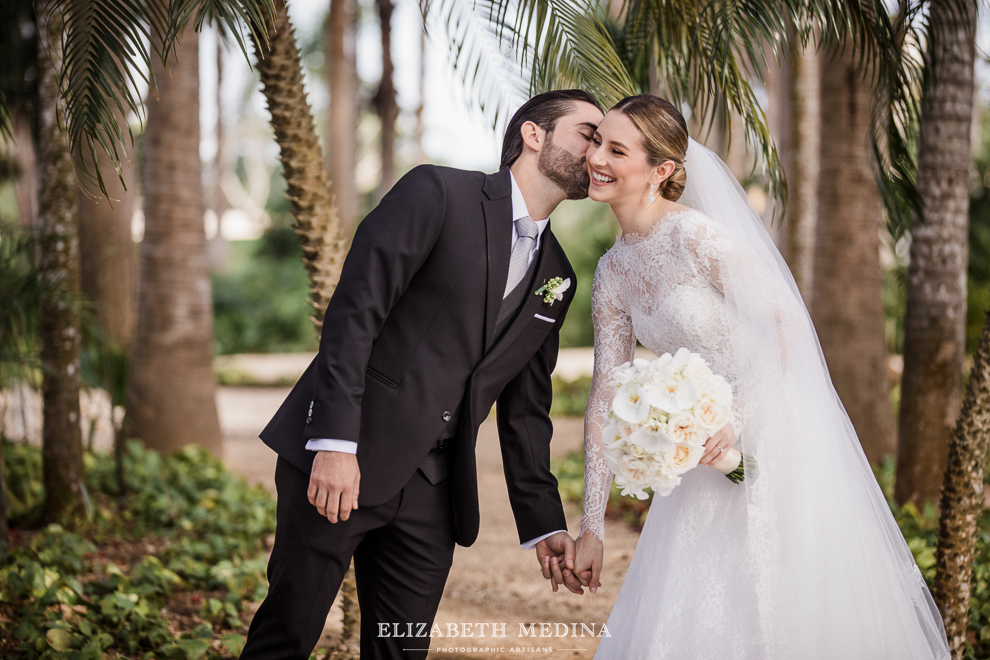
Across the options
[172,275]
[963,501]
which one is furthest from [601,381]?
[172,275]

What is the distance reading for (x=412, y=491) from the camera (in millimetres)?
2512

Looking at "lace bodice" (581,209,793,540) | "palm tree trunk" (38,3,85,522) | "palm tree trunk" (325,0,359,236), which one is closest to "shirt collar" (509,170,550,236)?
"lace bodice" (581,209,793,540)

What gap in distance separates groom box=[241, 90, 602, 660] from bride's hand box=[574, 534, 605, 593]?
0.18 ft

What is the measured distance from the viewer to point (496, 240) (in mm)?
2486

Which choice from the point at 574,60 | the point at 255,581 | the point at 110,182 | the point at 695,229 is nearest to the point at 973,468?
the point at 695,229

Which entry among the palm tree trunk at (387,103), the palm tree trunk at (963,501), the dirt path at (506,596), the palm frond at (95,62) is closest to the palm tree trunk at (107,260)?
the dirt path at (506,596)

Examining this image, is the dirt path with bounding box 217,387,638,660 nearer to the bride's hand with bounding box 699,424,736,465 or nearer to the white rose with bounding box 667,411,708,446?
the bride's hand with bounding box 699,424,736,465

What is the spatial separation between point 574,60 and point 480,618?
3.08 meters

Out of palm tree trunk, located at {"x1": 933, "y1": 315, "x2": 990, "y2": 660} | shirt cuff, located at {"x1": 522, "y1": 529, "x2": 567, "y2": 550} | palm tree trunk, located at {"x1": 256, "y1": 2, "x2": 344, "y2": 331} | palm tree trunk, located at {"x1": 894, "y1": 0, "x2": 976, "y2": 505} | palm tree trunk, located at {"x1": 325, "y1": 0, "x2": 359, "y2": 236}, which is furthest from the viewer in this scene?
palm tree trunk, located at {"x1": 325, "y1": 0, "x2": 359, "y2": 236}

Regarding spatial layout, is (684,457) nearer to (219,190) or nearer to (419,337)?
(419,337)

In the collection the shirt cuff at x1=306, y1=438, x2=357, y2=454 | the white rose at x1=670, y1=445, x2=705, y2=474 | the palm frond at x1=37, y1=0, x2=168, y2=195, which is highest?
the palm frond at x1=37, y1=0, x2=168, y2=195

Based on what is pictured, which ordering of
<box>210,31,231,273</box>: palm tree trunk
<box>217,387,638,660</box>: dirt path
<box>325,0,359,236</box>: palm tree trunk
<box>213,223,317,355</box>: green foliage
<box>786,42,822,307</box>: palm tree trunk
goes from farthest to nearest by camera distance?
<box>210,31,231,273</box>: palm tree trunk < <box>213,223,317,355</box>: green foliage < <box>325,0,359,236</box>: palm tree trunk < <box>786,42,822,307</box>: palm tree trunk < <box>217,387,638,660</box>: dirt path

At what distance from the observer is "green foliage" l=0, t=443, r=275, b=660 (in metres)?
3.53

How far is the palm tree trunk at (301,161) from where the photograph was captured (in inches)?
129
